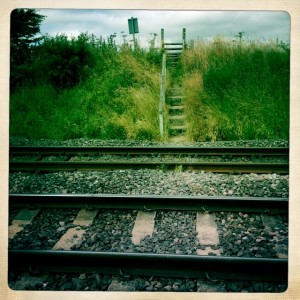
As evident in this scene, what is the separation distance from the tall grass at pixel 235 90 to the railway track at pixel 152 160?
0.99 meters

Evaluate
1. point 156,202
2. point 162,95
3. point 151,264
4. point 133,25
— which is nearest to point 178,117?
point 162,95

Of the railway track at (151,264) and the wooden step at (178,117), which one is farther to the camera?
the wooden step at (178,117)

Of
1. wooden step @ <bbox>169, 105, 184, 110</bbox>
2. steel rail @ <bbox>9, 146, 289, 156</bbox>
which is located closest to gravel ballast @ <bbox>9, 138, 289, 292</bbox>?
steel rail @ <bbox>9, 146, 289, 156</bbox>

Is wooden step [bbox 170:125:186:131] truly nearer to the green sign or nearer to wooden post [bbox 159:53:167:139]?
wooden post [bbox 159:53:167:139]

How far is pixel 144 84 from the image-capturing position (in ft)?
23.4

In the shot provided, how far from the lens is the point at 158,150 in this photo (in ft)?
16.4

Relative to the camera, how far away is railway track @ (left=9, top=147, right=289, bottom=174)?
4.37 m

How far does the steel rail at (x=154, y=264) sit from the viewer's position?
2.40 meters

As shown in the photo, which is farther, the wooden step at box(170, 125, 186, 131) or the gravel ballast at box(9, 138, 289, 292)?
the wooden step at box(170, 125, 186, 131)

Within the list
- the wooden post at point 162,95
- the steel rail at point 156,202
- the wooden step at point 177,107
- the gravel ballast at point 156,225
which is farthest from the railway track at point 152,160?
the wooden step at point 177,107

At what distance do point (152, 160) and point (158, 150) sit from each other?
27 centimetres

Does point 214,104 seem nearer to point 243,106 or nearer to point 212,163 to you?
point 243,106

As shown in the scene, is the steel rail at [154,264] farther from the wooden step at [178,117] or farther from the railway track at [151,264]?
the wooden step at [178,117]

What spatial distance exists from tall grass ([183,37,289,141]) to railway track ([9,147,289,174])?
99 centimetres
